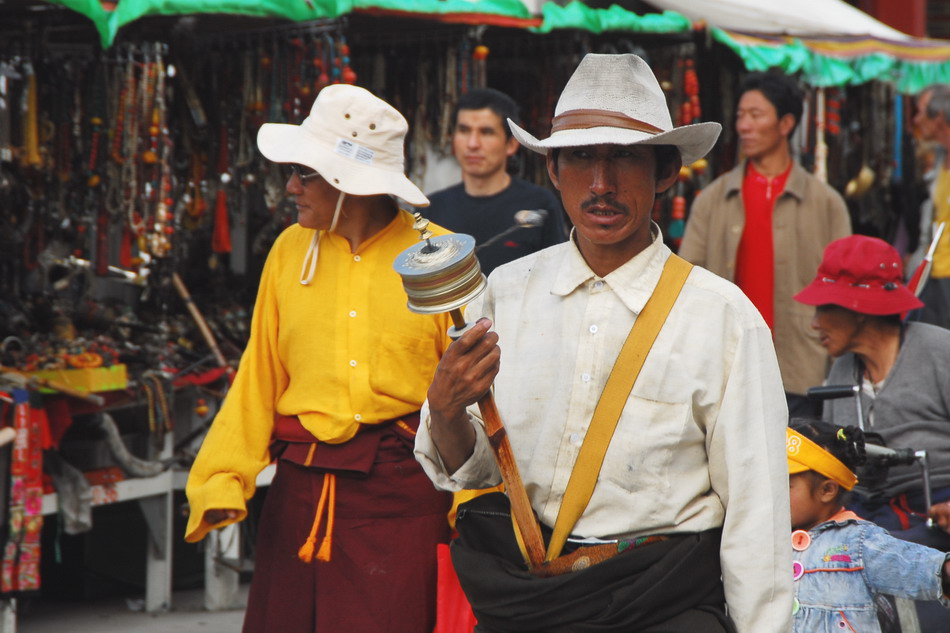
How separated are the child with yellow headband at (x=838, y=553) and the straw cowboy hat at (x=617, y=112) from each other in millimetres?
1214

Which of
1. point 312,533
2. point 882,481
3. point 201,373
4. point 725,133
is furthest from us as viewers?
point 725,133

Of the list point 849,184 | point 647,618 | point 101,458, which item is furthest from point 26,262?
point 849,184

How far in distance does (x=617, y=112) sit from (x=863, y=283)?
2.03 m

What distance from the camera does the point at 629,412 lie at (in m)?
2.52

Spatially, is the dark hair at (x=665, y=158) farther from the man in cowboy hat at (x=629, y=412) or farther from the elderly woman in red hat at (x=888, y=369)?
the elderly woman in red hat at (x=888, y=369)

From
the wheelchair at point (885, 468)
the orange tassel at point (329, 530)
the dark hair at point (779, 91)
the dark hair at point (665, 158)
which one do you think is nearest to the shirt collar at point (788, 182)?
the dark hair at point (779, 91)

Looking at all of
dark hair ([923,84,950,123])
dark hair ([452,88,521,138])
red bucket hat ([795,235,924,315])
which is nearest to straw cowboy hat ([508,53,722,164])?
red bucket hat ([795,235,924,315])

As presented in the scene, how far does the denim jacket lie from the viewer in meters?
3.55

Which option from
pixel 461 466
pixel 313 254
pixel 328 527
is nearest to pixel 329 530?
pixel 328 527

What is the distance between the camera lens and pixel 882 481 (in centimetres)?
409

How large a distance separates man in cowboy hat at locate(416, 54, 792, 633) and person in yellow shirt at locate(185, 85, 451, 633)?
95 cm

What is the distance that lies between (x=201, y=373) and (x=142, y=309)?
0.76m

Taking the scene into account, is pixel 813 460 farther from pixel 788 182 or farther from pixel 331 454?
pixel 788 182

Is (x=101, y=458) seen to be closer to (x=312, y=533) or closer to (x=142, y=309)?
(x=142, y=309)
